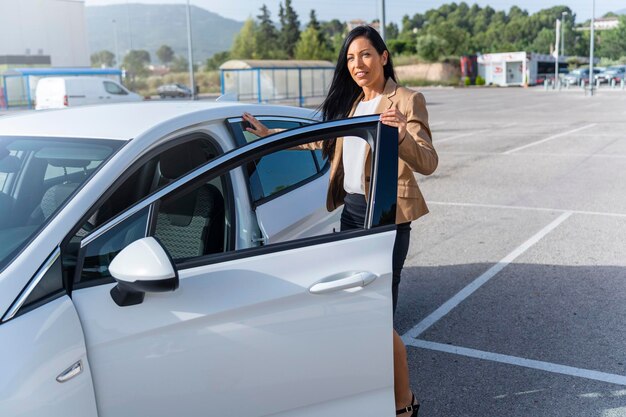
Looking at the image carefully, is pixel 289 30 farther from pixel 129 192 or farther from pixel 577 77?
pixel 129 192

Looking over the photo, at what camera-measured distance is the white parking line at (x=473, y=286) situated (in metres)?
4.63

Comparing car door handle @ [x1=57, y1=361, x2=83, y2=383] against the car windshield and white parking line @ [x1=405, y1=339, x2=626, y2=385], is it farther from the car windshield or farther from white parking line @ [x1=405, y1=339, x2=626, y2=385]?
white parking line @ [x1=405, y1=339, x2=626, y2=385]

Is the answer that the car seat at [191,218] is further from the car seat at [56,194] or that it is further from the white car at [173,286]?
the car seat at [56,194]

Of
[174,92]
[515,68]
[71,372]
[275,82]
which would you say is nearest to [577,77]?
[515,68]

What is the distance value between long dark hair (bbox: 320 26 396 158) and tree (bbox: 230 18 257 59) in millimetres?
93443

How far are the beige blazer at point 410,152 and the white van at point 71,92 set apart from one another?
914 inches

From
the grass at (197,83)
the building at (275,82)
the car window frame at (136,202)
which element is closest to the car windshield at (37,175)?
the car window frame at (136,202)

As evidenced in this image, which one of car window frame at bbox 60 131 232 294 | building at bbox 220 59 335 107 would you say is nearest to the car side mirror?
car window frame at bbox 60 131 232 294

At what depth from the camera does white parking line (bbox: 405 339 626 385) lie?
3.86 metres

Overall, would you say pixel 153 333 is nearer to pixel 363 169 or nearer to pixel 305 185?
pixel 363 169

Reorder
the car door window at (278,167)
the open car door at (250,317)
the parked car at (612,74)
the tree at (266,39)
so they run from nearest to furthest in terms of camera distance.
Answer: the open car door at (250,317) → the car door window at (278,167) → the parked car at (612,74) → the tree at (266,39)

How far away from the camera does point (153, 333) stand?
2104 millimetres

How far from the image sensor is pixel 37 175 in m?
2.86

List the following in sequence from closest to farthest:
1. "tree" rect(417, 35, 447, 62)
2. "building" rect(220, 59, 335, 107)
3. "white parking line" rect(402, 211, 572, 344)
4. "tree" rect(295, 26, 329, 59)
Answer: "white parking line" rect(402, 211, 572, 344)
"building" rect(220, 59, 335, 107)
"tree" rect(295, 26, 329, 59)
"tree" rect(417, 35, 447, 62)
